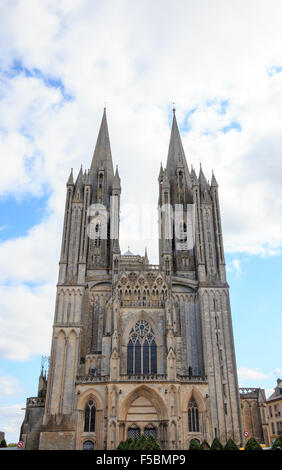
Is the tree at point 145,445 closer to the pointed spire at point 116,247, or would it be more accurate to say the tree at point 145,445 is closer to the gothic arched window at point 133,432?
the gothic arched window at point 133,432

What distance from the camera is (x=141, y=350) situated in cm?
3947

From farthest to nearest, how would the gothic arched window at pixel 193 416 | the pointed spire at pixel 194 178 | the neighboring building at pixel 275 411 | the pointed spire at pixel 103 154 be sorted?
the pointed spire at pixel 103 154 < the neighboring building at pixel 275 411 < the pointed spire at pixel 194 178 < the gothic arched window at pixel 193 416

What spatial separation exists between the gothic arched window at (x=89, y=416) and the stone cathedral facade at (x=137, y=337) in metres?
0.09

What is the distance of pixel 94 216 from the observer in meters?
48.6

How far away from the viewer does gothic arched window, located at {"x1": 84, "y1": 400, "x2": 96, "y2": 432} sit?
35.9 metres

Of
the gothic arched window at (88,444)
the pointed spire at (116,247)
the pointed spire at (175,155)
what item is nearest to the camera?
the gothic arched window at (88,444)

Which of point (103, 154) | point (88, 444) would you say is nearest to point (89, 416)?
point (88, 444)

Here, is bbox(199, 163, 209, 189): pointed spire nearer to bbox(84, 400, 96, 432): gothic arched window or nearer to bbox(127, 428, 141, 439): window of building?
bbox(84, 400, 96, 432): gothic arched window

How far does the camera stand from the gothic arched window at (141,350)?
38.6m

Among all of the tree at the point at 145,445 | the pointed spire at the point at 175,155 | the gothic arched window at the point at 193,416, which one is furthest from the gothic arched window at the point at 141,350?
the pointed spire at the point at 175,155

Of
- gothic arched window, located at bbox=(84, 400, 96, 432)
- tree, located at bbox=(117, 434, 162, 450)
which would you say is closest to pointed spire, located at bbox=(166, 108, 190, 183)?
gothic arched window, located at bbox=(84, 400, 96, 432)

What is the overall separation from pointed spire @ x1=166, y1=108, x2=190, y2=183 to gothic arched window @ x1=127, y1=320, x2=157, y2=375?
22.3m

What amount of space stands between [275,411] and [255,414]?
1668 cm
